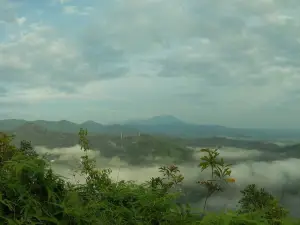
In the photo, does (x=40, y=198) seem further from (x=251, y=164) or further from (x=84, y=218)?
(x=251, y=164)

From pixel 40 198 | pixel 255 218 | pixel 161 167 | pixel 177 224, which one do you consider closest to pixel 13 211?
pixel 40 198

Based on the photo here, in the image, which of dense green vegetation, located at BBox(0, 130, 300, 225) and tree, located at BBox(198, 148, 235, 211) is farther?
tree, located at BBox(198, 148, 235, 211)

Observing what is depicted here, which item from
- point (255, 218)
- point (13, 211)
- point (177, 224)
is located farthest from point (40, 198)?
point (255, 218)

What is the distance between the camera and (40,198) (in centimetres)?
288

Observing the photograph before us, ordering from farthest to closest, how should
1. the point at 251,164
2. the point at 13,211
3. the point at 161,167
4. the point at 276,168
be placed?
the point at 276,168 → the point at 251,164 → the point at 161,167 → the point at 13,211

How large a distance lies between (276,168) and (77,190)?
111m

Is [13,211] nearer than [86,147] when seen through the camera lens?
Yes

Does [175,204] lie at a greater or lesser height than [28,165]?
lesser

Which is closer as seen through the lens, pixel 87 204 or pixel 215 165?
pixel 87 204

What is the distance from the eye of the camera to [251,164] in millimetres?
98812

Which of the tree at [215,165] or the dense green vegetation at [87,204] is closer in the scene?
the dense green vegetation at [87,204]

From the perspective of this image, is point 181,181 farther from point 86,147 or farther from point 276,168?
point 276,168

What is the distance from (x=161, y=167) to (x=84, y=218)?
445 centimetres

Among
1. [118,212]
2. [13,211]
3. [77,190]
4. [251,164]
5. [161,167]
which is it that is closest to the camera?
[13,211]
